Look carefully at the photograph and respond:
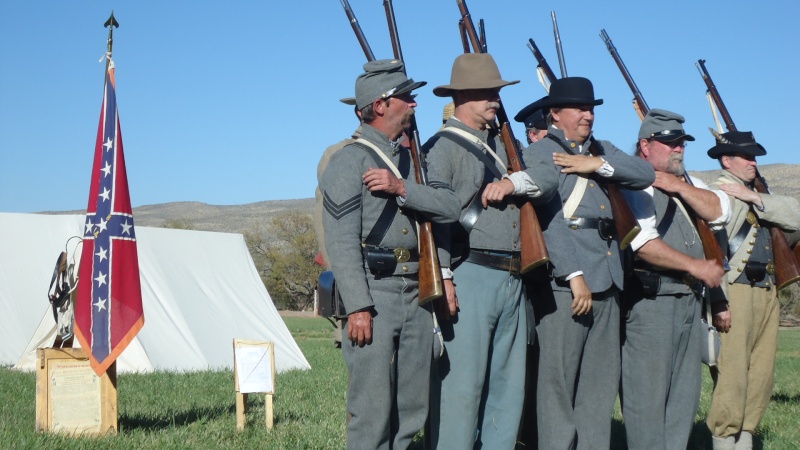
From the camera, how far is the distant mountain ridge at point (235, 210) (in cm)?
Answer: 9244

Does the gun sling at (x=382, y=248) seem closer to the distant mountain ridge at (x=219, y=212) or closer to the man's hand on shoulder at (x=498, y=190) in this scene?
the man's hand on shoulder at (x=498, y=190)

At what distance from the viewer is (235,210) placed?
115 m

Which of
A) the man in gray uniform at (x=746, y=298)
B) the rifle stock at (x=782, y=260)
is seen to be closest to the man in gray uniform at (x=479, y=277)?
the man in gray uniform at (x=746, y=298)

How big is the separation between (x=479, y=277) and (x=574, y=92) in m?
1.21

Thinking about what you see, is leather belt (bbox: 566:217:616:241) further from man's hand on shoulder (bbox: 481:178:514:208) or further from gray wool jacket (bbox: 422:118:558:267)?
man's hand on shoulder (bbox: 481:178:514:208)

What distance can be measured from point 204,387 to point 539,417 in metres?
5.68

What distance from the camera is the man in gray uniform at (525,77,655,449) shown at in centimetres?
492

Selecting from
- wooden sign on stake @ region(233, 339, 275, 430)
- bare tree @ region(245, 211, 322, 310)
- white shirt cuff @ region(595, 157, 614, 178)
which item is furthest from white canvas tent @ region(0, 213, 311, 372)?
bare tree @ region(245, 211, 322, 310)

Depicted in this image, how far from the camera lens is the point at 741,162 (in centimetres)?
667

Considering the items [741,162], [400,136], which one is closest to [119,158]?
[400,136]

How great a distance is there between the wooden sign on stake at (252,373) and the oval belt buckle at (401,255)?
3.00 meters

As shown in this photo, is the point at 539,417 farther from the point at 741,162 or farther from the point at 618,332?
the point at 741,162

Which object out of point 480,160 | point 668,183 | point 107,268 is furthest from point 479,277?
point 107,268

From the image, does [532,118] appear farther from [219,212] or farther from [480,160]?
[219,212]
